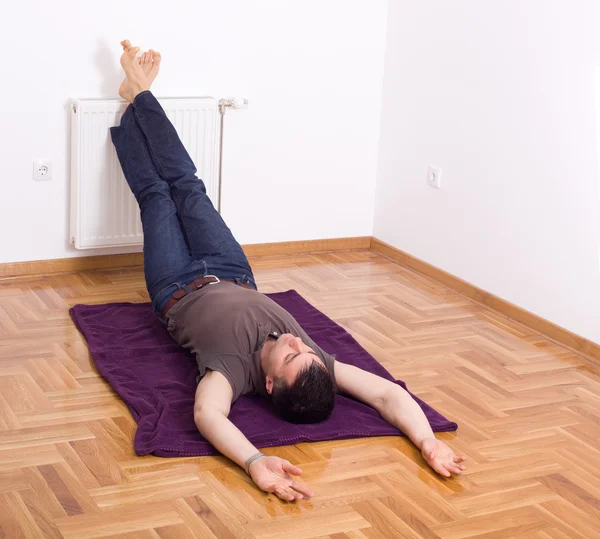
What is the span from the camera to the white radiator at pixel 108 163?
388cm

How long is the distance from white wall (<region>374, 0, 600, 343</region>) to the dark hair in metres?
1.36

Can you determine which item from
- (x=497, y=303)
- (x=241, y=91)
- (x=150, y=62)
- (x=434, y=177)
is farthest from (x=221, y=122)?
(x=497, y=303)

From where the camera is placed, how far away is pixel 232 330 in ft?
9.42

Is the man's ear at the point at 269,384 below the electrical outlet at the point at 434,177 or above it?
below

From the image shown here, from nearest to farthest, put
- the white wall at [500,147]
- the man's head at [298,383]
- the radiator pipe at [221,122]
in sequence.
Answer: the man's head at [298,383]
the white wall at [500,147]
the radiator pipe at [221,122]

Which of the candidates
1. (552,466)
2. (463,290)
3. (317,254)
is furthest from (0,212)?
(552,466)

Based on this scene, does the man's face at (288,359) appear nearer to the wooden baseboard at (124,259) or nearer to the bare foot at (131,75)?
the bare foot at (131,75)

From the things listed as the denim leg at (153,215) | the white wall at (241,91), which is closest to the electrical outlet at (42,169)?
the white wall at (241,91)

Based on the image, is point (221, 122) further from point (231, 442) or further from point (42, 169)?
point (231, 442)

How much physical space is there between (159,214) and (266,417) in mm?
1064

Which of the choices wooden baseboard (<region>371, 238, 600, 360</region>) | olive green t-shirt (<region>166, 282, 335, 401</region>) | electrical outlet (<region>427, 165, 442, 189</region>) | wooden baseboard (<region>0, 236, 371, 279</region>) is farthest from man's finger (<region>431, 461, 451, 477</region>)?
wooden baseboard (<region>0, 236, 371, 279</region>)

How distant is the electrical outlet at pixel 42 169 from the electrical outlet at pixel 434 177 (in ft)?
5.87

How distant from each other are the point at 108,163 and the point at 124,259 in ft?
1.64

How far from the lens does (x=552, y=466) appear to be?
2.66 meters
